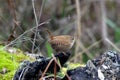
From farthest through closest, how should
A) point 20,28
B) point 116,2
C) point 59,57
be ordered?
1. point 116,2
2. point 20,28
3. point 59,57

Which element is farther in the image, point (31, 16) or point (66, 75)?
point (31, 16)

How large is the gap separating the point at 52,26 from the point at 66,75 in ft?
12.2

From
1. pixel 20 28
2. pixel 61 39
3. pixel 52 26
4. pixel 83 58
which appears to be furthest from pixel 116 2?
pixel 61 39

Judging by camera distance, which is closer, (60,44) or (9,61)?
(60,44)

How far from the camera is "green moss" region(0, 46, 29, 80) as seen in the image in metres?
2.25

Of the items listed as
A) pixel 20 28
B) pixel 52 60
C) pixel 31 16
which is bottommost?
pixel 52 60

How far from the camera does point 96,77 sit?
189cm

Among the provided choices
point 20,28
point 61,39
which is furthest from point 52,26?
point 61,39

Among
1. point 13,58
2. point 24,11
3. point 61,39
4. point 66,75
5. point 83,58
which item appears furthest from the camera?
point 24,11

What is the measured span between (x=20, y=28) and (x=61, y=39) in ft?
2.26

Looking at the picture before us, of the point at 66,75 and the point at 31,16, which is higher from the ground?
the point at 31,16

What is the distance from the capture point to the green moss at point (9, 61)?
2252 millimetres

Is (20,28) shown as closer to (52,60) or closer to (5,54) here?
(5,54)

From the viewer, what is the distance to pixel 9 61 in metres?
2.46
